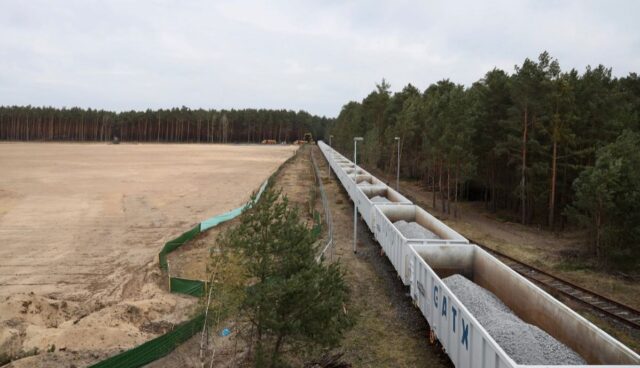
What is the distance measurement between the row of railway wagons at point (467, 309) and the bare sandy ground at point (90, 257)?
27.2 feet

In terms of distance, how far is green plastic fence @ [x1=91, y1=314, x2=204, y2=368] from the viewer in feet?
34.8

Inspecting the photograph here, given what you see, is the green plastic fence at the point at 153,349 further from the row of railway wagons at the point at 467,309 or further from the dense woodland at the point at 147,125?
the dense woodland at the point at 147,125

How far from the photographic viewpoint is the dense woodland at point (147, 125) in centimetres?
17262

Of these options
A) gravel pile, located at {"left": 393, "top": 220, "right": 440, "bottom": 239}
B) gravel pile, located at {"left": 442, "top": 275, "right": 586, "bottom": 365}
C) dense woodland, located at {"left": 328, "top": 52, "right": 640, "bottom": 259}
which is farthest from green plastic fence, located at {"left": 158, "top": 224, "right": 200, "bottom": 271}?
dense woodland, located at {"left": 328, "top": 52, "right": 640, "bottom": 259}

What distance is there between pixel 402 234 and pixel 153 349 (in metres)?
11.5

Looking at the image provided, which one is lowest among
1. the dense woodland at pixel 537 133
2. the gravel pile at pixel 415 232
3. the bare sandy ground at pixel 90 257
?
the bare sandy ground at pixel 90 257

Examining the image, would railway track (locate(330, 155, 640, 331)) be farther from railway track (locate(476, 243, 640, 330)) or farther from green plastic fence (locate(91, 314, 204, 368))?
green plastic fence (locate(91, 314, 204, 368))

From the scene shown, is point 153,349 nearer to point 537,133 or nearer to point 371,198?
point 371,198

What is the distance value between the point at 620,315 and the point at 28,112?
19791 cm

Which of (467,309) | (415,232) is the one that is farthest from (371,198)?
(467,309)

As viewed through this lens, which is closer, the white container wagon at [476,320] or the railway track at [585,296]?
the white container wagon at [476,320]

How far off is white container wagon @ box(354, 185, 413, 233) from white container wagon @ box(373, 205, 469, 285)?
0.71 m

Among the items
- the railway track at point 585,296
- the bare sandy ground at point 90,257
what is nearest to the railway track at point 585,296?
the railway track at point 585,296

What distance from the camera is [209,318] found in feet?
44.8
